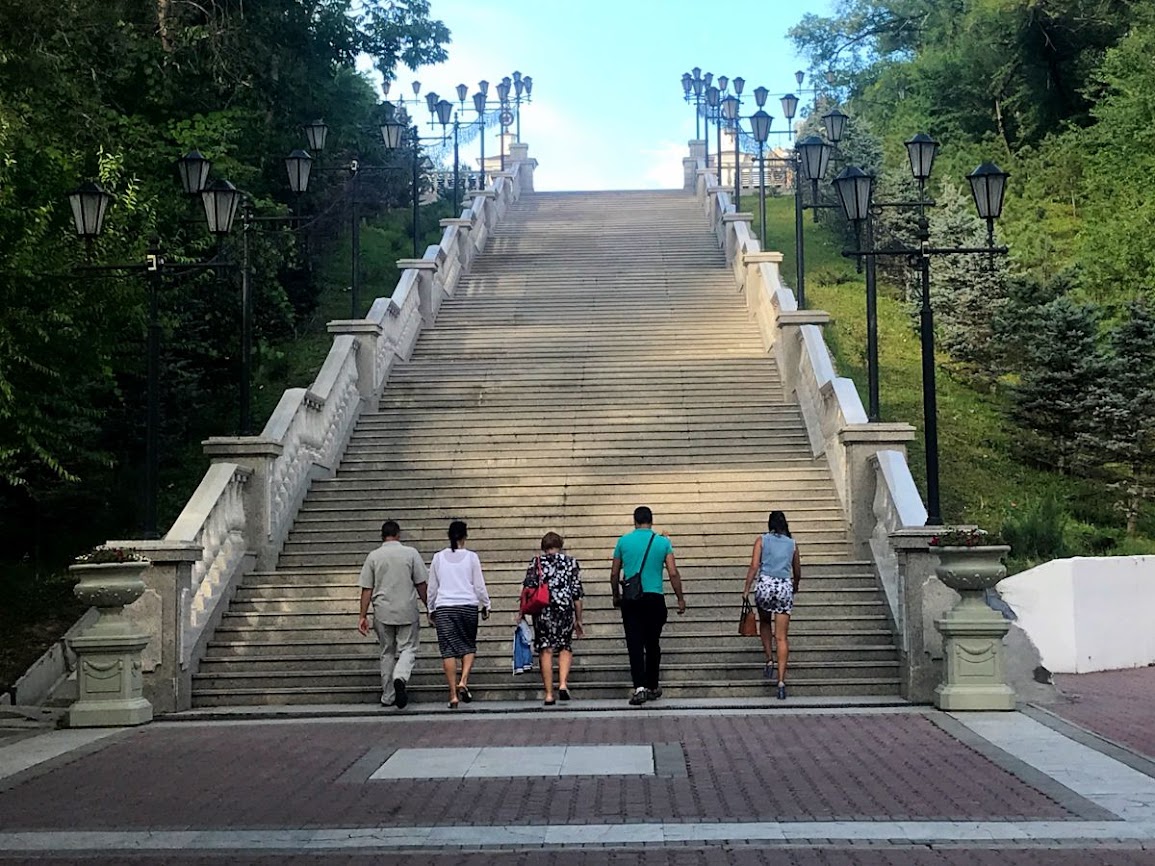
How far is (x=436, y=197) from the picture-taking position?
50.5 m

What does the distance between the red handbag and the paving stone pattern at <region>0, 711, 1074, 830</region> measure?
1.35 metres

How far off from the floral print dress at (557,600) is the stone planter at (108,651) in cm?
338

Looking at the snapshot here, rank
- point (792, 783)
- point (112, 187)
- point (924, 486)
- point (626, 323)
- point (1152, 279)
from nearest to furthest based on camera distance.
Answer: point (792, 783), point (112, 187), point (924, 486), point (626, 323), point (1152, 279)

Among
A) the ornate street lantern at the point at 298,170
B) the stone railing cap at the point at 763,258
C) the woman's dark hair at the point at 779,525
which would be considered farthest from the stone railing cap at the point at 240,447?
the stone railing cap at the point at 763,258

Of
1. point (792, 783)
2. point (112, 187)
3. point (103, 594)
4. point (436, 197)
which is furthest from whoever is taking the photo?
point (436, 197)

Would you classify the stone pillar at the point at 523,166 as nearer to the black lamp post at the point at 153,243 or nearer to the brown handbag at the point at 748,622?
the black lamp post at the point at 153,243

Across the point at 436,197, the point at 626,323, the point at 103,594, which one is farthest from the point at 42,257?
the point at 436,197

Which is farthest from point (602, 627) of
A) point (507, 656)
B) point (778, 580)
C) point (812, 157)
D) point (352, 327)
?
point (812, 157)

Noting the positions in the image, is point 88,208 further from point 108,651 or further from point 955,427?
point 955,427

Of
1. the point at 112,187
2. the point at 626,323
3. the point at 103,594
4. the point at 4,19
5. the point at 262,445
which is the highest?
the point at 4,19

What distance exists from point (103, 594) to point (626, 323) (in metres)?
14.9

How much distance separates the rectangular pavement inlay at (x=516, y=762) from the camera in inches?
354

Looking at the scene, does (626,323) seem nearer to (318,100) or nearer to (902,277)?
(318,100)

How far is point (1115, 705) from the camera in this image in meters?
12.3
